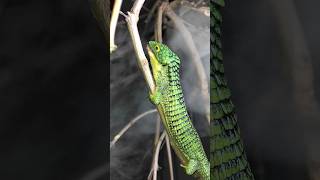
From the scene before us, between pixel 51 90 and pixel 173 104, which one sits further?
pixel 173 104

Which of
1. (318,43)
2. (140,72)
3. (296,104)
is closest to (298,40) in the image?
(318,43)

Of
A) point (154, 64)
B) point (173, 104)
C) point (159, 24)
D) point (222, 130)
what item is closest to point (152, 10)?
point (159, 24)

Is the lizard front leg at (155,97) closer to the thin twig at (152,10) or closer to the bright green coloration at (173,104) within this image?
the bright green coloration at (173,104)

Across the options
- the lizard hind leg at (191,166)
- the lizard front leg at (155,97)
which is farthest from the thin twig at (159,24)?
the lizard hind leg at (191,166)

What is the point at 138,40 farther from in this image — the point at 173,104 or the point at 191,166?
the point at 191,166

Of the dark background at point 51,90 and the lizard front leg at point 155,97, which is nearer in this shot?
the dark background at point 51,90

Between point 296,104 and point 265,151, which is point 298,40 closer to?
point 296,104
